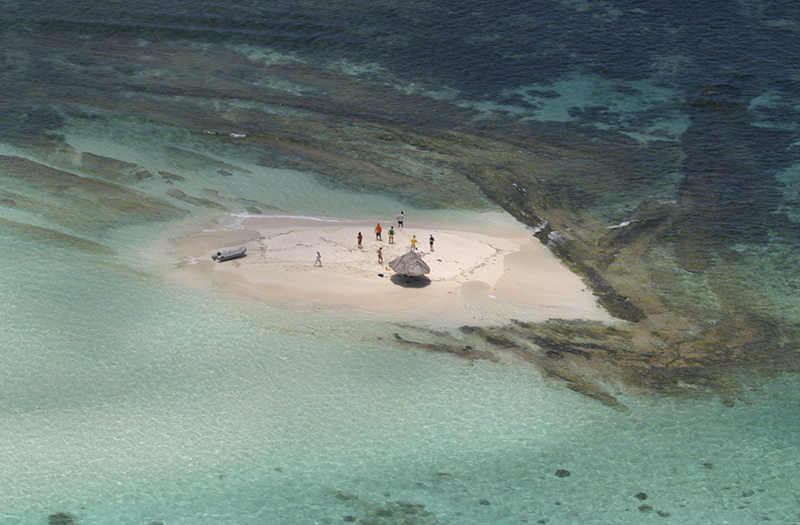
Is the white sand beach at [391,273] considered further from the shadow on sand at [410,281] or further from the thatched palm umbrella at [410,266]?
the thatched palm umbrella at [410,266]

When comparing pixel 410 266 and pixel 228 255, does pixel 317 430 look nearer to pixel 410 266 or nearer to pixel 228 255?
pixel 410 266

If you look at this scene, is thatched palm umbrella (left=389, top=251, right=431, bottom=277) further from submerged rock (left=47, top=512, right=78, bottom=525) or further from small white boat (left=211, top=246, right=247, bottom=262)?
submerged rock (left=47, top=512, right=78, bottom=525)

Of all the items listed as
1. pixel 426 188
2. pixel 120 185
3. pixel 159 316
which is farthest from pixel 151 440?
pixel 426 188

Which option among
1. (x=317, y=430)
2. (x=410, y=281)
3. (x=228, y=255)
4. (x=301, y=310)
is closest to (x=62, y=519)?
(x=317, y=430)

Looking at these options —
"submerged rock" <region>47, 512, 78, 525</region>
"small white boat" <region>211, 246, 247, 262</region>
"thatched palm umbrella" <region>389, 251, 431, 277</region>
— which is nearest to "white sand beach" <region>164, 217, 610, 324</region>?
"small white boat" <region>211, 246, 247, 262</region>

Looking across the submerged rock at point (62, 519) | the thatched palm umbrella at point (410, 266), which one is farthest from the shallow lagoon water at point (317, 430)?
the thatched palm umbrella at point (410, 266)

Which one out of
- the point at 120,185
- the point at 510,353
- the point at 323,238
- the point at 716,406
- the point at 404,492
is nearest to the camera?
the point at 404,492

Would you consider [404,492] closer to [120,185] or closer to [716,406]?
[716,406]
